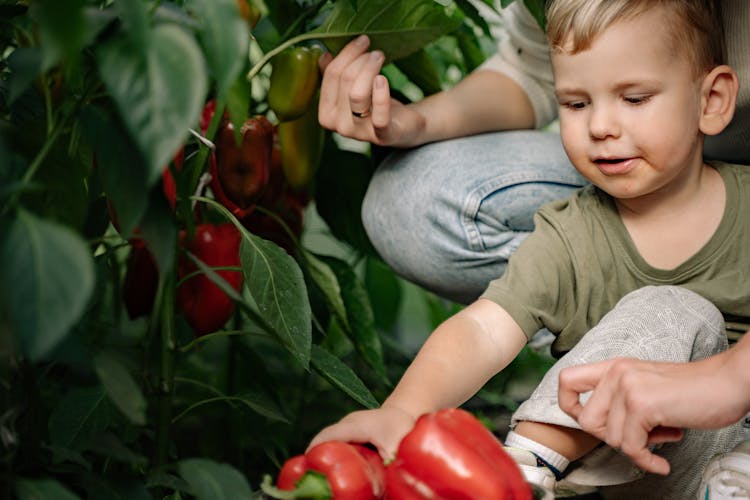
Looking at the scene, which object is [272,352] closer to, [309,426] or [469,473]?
[309,426]

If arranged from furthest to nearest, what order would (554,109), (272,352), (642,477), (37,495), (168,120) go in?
(272,352) → (554,109) → (642,477) → (37,495) → (168,120)

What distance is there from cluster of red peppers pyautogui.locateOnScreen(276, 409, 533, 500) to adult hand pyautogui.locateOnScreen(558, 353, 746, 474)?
0.10 meters

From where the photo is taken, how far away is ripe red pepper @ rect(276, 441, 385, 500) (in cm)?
86

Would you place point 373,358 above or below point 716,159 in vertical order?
below

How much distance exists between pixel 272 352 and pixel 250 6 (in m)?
1.33

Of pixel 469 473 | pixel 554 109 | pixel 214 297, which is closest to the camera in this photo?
pixel 469 473

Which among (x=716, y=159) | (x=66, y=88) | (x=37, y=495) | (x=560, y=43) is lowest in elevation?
(x=716, y=159)

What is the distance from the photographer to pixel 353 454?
34.9 inches

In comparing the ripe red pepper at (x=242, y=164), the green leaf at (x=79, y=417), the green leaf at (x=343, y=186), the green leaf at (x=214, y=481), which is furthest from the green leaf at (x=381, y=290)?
the green leaf at (x=214, y=481)

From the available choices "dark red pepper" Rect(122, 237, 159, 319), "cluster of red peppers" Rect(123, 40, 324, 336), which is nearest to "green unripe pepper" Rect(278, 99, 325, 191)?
"cluster of red peppers" Rect(123, 40, 324, 336)

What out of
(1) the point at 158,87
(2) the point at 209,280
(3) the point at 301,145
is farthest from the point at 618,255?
(1) the point at 158,87

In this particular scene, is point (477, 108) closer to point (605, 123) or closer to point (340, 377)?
point (605, 123)

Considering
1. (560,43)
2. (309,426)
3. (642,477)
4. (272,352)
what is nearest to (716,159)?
(560,43)

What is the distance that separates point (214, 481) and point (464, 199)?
71cm
